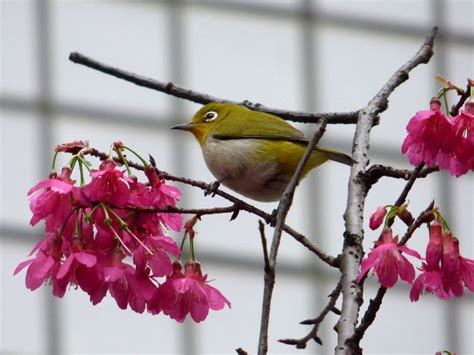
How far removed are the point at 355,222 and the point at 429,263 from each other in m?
0.28

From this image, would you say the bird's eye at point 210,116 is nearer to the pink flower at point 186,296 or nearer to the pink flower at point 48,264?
the pink flower at point 186,296

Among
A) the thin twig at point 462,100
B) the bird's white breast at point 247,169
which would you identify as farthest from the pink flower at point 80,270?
the bird's white breast at point 247,169

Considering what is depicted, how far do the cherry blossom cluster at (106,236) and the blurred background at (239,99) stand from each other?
810cm

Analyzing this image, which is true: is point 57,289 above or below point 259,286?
below

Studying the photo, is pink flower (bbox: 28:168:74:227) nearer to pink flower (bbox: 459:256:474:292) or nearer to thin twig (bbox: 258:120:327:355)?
thin twig (bbox: 258:120:327:355)

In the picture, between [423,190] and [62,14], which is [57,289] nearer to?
[62,14]

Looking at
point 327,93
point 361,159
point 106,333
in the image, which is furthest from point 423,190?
point 361,159

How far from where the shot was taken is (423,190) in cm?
1400

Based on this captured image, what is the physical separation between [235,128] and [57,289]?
2133 millimetres

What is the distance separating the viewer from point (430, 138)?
3561 millimetres

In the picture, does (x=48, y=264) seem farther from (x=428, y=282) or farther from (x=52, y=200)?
(x=428, y=282)

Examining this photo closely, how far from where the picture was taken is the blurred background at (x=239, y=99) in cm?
1236

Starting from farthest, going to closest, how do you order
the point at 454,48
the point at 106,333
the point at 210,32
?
the point at 454,48 → the point at 210,32 → the point at 106,333

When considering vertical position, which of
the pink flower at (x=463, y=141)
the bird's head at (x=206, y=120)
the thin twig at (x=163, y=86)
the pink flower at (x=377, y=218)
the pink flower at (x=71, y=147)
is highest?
the bird's head at (x=206, y=120)
